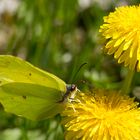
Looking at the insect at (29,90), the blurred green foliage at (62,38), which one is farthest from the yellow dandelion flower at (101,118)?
the blurred green foliage at (62,38)

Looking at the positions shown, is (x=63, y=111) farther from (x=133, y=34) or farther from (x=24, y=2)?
(x=24, y=2)

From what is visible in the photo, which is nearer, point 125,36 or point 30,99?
point 125,36

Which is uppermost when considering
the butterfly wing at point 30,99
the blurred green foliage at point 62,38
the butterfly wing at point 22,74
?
the blurred green foliage at point 62,38

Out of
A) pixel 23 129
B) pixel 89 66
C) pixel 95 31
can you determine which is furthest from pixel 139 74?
pixel 23 129

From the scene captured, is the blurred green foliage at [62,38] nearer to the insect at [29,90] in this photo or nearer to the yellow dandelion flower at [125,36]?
the insect at [29,90]

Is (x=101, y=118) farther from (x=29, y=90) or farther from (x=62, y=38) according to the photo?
(x=62, y=38)

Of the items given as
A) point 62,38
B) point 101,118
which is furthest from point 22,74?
point 62,38

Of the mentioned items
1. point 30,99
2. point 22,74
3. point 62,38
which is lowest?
point 30,99
